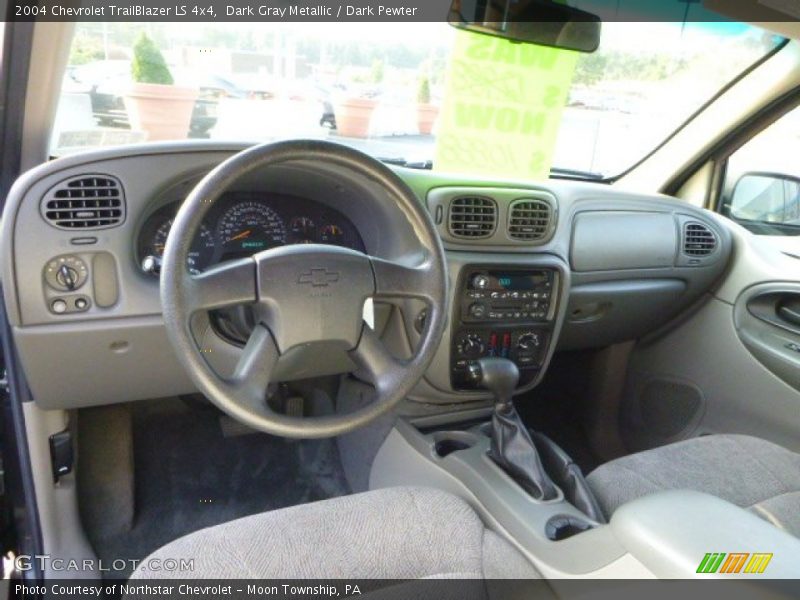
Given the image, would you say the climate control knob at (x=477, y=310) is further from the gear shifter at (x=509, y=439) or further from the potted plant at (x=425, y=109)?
the potted plant at (x=425, y=109)

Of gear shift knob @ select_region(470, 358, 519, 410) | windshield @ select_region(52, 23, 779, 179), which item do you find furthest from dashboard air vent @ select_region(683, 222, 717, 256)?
gear shift knob @ select_region(470, 358, 519, 410)

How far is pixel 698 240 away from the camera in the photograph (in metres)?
2.31

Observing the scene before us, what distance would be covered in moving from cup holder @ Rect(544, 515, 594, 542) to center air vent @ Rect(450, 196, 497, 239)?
0.80 meters

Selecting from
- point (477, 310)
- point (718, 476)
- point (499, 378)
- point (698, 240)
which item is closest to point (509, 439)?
point (499, 378)

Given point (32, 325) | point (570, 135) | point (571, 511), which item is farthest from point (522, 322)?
point (32, 325)

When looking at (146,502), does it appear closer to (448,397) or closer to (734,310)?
(448,397)

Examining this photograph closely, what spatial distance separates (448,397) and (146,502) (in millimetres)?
1046

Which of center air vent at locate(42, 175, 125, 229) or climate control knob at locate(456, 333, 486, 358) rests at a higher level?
center air vent at locate(42, 175, 125, 229)

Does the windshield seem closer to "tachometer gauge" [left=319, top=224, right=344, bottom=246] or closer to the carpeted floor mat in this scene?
"tachometer gauge" [left=319, top=224, right=344, bottom=246]

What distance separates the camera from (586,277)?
2.10 m

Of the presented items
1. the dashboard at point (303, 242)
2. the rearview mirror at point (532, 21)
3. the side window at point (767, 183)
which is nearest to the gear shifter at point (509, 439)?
the dashboard at point (303, 242)

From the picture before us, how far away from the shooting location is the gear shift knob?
164cm

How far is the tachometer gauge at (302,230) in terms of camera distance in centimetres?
166

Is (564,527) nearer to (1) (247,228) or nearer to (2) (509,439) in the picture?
(2) (509,439)
